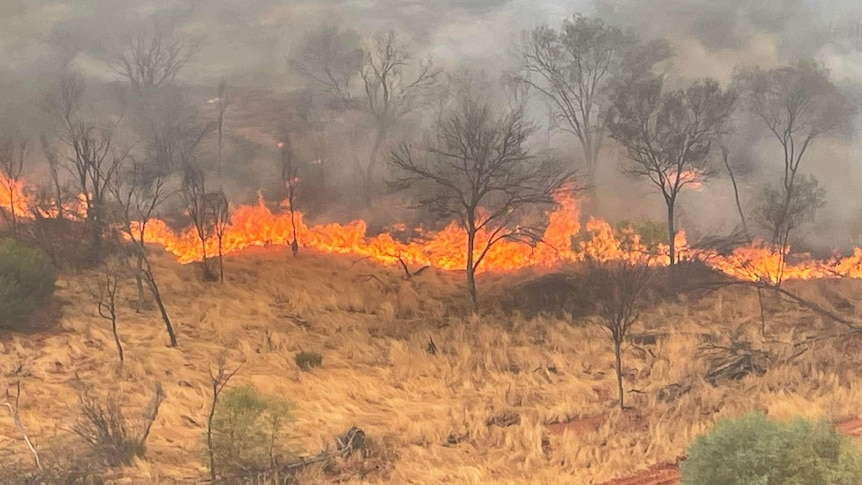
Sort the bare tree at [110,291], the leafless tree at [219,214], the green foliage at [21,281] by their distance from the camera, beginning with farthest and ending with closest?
1. the leafless tree at [219,214]
2. the bare tree at [110,291]
3. the green foliage at [21,281]

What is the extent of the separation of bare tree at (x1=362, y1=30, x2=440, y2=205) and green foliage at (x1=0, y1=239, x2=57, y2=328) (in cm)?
203

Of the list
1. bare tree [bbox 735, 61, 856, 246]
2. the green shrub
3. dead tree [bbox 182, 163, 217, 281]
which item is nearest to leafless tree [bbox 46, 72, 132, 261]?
dead tree [bbox 182, 163, 217, 281]

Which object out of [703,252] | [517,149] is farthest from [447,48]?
[703,252]

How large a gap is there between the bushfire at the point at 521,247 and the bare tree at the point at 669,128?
413mm

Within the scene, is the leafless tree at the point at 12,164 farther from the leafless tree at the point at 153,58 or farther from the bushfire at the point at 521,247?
the bushfire at the point at 521,247

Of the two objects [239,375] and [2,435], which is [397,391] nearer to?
[239,375]

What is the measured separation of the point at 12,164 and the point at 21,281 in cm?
74

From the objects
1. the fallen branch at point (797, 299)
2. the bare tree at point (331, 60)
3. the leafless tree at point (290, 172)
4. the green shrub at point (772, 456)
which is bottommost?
the green shrub at point (772, 456)

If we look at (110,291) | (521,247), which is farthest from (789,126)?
(110,291)

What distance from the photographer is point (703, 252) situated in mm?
5008

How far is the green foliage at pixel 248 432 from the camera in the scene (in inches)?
159

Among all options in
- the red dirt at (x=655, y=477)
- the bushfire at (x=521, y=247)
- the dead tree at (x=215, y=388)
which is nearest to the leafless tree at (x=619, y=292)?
the bushfire at (x=521, y=247)

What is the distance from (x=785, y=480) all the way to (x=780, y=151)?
2.41 meters

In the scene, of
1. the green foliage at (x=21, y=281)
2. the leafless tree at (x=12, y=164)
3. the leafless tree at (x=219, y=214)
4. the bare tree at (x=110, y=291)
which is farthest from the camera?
the leafless tree at (x=219, y=214)
